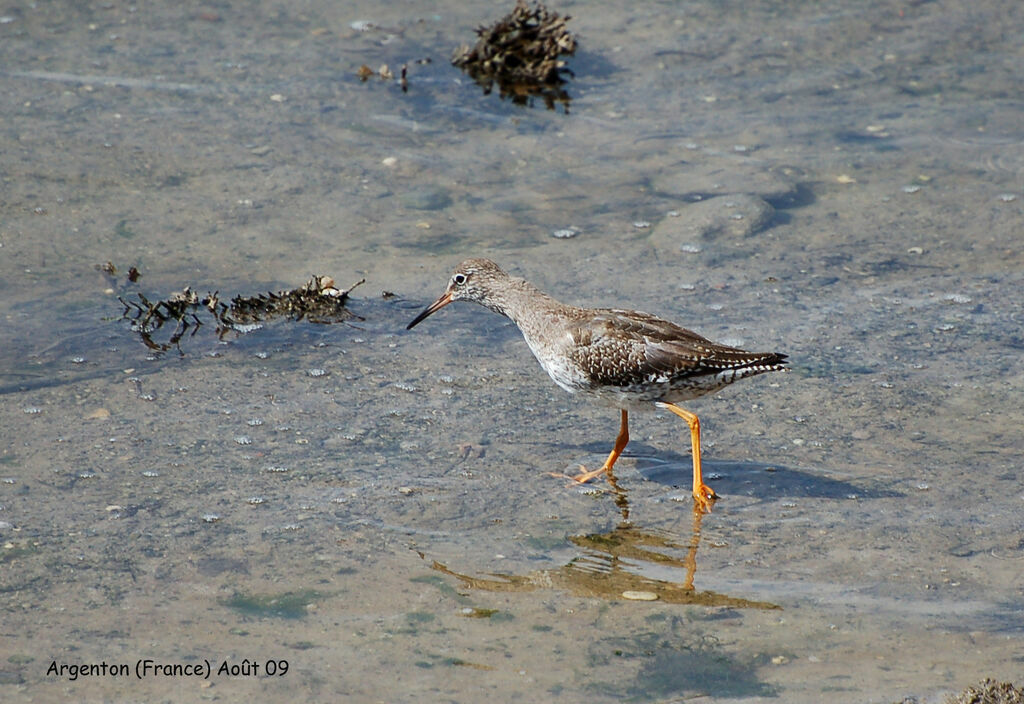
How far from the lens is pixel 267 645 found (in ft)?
16.1

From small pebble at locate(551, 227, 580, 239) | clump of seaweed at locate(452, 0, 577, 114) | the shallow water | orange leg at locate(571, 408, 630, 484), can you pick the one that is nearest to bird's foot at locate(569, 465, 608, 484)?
orange leg at locate(571, 408, 630, 484)

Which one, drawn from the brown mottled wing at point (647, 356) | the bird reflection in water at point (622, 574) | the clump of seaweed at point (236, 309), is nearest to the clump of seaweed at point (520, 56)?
the clump of seaweed at point (236, 309)

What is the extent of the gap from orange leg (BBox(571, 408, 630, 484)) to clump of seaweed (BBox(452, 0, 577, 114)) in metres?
5.41

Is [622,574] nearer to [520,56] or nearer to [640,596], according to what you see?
[640,596]

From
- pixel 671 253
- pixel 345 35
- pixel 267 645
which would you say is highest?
pixel 345 35

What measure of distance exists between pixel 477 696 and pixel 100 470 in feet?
8.89

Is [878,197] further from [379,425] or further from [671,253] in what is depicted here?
[379,425]

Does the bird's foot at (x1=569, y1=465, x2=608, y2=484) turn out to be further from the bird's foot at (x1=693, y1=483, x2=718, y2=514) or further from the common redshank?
the bird's foot at (x1=693, y1=483, x2=718, y2=514)

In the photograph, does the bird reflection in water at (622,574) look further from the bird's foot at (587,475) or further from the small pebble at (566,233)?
the small pebble at (566,233)

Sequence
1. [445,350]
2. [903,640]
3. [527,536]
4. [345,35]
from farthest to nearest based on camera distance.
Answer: [345,35], [445,350], [527,536], [903,640]

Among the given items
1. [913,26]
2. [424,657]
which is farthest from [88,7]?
[424,657]

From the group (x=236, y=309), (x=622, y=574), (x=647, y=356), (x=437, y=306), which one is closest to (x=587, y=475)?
(x=647, y=356)

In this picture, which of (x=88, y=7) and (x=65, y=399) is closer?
(x=65, y=399)

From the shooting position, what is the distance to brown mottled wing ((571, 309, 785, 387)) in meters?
6.32
